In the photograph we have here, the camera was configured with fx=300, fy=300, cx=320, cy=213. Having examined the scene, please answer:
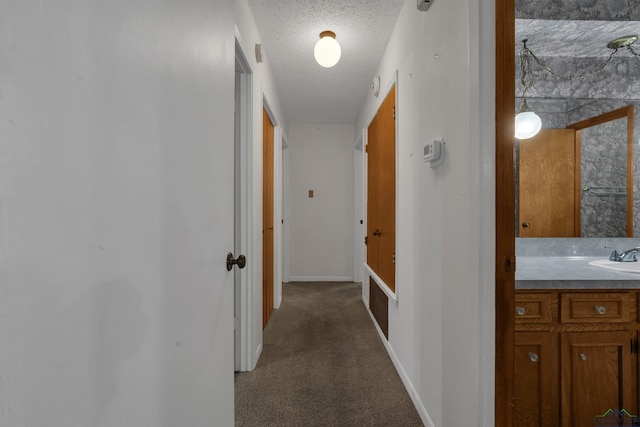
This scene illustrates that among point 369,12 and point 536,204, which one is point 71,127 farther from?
point 536,204

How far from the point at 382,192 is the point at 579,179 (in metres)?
1.38

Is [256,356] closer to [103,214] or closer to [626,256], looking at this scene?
[103,214]

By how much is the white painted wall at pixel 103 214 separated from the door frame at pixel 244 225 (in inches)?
47.8

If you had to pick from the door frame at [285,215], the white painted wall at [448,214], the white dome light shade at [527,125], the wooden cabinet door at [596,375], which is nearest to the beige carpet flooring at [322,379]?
the white painted wall at [448,214]

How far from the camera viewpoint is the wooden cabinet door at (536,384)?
1.38 m

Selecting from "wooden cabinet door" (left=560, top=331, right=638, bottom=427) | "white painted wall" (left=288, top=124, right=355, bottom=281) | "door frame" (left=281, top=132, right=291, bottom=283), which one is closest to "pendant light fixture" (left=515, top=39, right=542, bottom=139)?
"wooden cabinet door" (left=560, top=331, right=638, bottom=427)

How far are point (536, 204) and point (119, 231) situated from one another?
240cm

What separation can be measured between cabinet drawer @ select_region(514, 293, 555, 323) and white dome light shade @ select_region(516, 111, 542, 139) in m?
1.16

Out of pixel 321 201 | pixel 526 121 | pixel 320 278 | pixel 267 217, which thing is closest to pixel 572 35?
pixel 526 121

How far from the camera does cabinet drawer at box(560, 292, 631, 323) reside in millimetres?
1390

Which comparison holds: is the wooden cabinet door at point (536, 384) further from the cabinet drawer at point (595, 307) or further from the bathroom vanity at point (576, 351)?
the cabinet drawer at point (595, 307)

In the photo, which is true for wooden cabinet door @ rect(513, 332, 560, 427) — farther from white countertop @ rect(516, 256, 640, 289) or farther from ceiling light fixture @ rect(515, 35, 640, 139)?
ceiling light fixture @ rect(515, 35, 640, 139)

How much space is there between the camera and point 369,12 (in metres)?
2.13

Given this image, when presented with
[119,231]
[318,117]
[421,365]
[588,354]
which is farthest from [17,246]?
[318,117]
